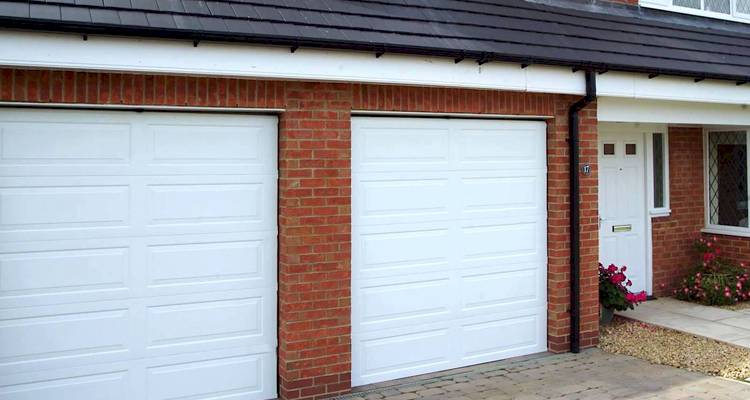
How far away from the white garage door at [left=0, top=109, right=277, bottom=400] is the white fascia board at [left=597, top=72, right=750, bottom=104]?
140 inches

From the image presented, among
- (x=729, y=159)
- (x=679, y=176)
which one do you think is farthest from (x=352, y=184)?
(x=729, y=159)

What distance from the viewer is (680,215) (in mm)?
10023

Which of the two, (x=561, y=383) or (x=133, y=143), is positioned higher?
(x=133, y=143)

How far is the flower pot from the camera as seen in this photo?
812 centimetres

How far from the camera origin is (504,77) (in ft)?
21.0

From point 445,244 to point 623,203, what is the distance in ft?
12.7

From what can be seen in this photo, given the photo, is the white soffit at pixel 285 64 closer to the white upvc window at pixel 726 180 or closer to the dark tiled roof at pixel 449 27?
the dark tiled roof at pixel 449 27

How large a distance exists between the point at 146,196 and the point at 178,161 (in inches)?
14.0

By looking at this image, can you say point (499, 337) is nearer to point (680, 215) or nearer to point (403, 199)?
point (403, 199)

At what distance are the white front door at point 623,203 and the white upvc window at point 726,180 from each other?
129 cm

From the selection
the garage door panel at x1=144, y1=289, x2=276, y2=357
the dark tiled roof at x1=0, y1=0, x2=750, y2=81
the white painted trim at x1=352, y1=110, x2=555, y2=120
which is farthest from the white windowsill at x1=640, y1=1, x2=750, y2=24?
the garage door panel at x1=144, y1=289, x2=276, y2=357

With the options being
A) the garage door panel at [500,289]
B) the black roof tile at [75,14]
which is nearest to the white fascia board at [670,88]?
the garage door panel at [500,289]

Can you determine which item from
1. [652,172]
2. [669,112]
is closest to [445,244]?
[669,112]

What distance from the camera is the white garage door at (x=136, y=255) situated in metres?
4.96
